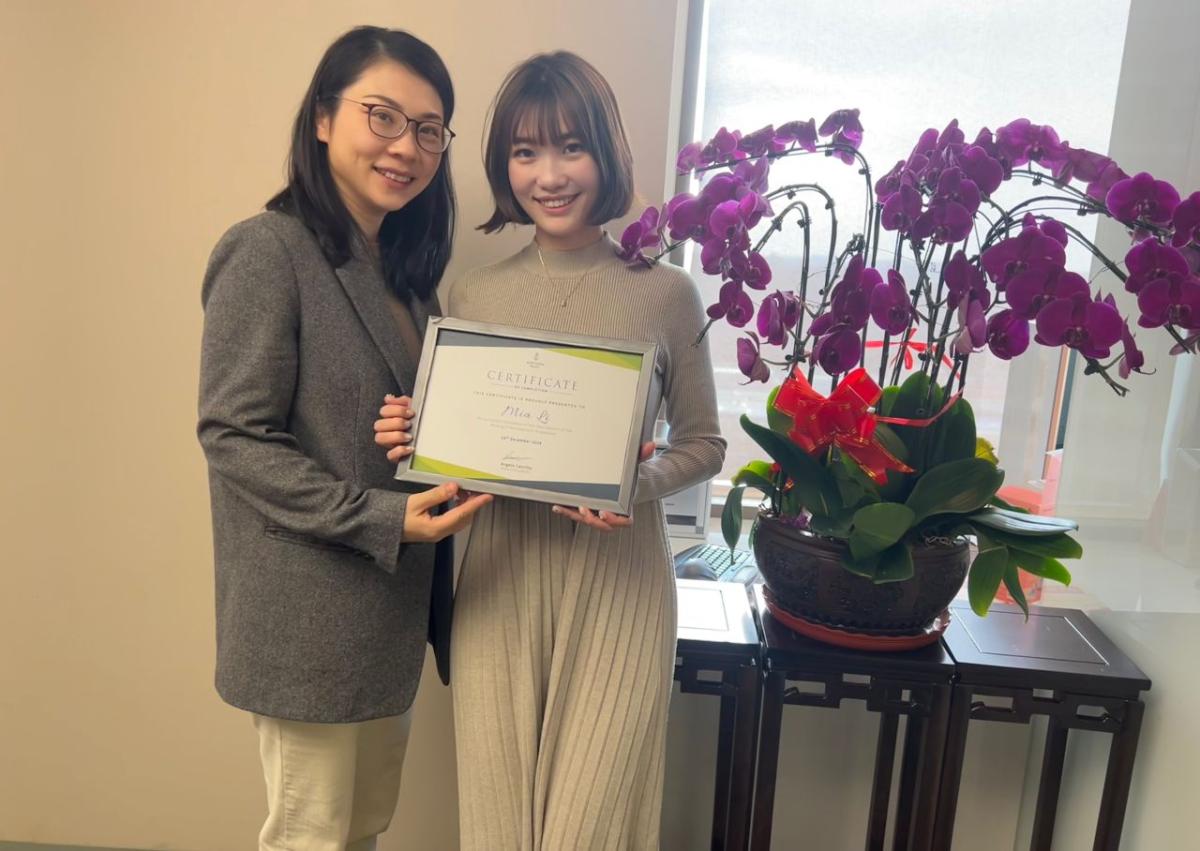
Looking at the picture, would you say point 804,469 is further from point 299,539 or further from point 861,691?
point 299,539

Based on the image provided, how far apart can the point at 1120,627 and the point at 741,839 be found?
719 millimetres

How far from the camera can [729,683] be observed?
1.36m

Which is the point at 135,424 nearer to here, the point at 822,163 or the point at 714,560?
the point at 714,560

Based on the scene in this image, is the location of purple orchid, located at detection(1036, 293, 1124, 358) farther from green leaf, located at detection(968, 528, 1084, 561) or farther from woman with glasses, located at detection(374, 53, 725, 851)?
woman with glasses, located at detection(374, 53, 725, 851)

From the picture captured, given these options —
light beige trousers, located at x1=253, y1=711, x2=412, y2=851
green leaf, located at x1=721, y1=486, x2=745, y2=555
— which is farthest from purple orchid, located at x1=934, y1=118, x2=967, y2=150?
light beige trousers, located at x1=253, y1=711, x2=412, y2=851

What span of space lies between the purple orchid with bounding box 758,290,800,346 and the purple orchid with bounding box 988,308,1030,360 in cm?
24

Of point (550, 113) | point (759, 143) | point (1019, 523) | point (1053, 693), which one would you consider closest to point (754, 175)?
point (759, 143)

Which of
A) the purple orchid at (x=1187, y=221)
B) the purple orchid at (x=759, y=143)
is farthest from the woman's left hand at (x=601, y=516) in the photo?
the purple orchid at (x=1187, y=221)

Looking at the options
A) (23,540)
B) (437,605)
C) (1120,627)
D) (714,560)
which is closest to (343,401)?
(437,605)

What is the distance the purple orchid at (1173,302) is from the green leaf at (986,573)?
0.37 metres

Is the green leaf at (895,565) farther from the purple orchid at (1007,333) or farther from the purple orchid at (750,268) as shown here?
the purple orchid at (750,268)

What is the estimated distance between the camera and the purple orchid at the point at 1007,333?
3.31 ft

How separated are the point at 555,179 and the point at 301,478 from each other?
20.3 inches

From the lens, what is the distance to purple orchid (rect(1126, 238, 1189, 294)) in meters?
0.95
